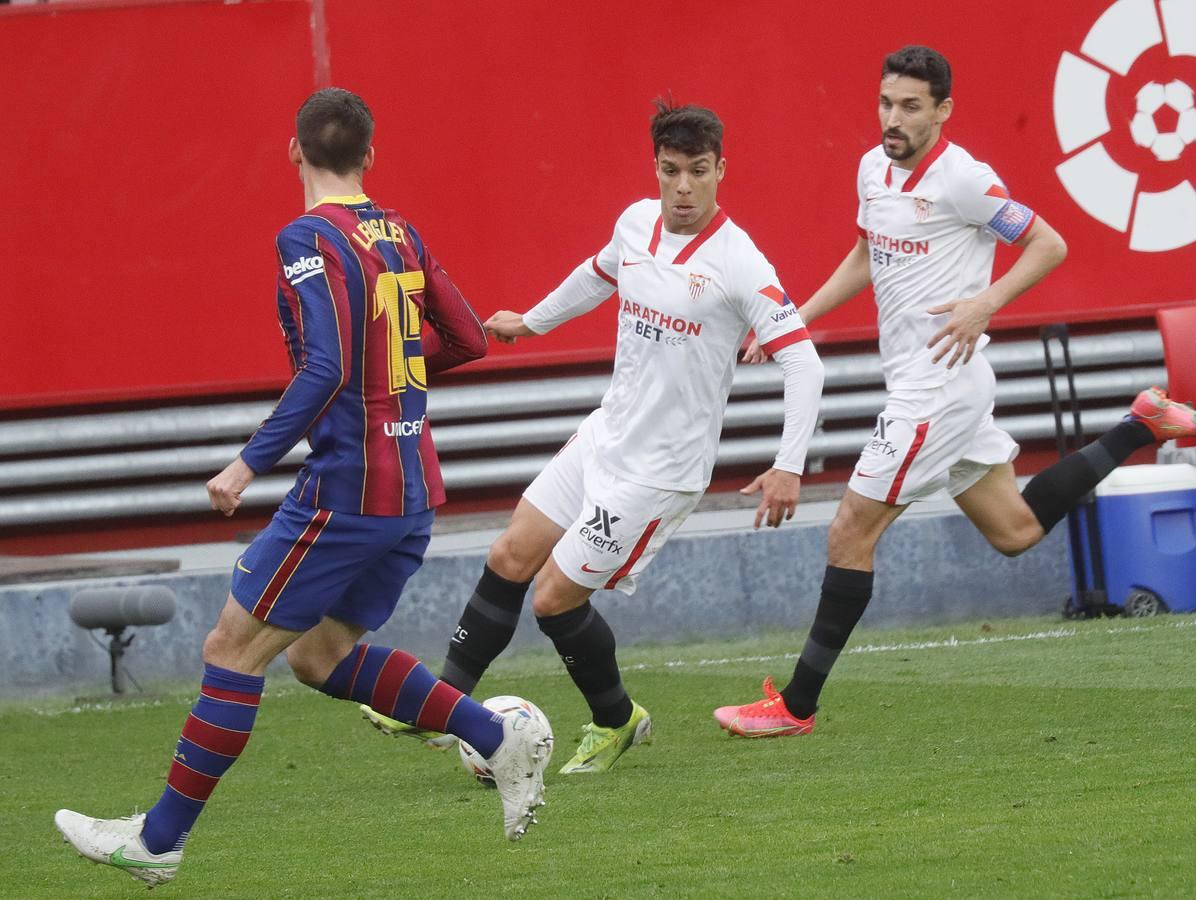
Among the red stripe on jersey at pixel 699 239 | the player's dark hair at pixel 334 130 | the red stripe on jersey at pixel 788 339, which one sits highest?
the player's dark hair at pixel 334 130

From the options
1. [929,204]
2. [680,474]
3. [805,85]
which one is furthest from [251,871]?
[805,85]

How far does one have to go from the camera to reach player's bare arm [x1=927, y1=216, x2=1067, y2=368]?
22.5 feet

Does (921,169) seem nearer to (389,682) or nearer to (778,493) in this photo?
(778,493)

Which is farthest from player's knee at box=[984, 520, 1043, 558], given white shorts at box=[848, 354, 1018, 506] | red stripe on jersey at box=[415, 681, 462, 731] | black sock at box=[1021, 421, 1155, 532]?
red stripe on jersey at box=[415, 681, 462, 731]

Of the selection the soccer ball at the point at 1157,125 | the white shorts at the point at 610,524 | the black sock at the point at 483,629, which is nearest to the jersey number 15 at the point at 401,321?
the white shorts at the point at 610,524

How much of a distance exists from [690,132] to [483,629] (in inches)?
71.1

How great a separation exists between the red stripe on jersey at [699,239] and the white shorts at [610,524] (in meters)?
0.71

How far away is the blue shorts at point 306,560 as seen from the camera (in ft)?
16.4

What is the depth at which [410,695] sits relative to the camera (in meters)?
5.35

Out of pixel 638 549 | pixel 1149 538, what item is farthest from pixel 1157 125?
pixel 638 549

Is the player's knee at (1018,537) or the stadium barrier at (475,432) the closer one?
the player's knee at (1018,537)

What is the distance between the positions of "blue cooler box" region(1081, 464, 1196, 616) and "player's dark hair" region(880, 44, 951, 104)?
10.4 feet

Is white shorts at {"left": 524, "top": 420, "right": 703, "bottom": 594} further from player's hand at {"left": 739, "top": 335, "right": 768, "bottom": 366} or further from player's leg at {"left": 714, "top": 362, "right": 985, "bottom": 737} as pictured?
player's leg at {"left": 714, "top": 362, "right": 985, "bottom": 737}

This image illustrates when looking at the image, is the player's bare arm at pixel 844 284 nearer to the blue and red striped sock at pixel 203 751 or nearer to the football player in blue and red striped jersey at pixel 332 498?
the football player in blue and red striped jersey at pixel 332 498
